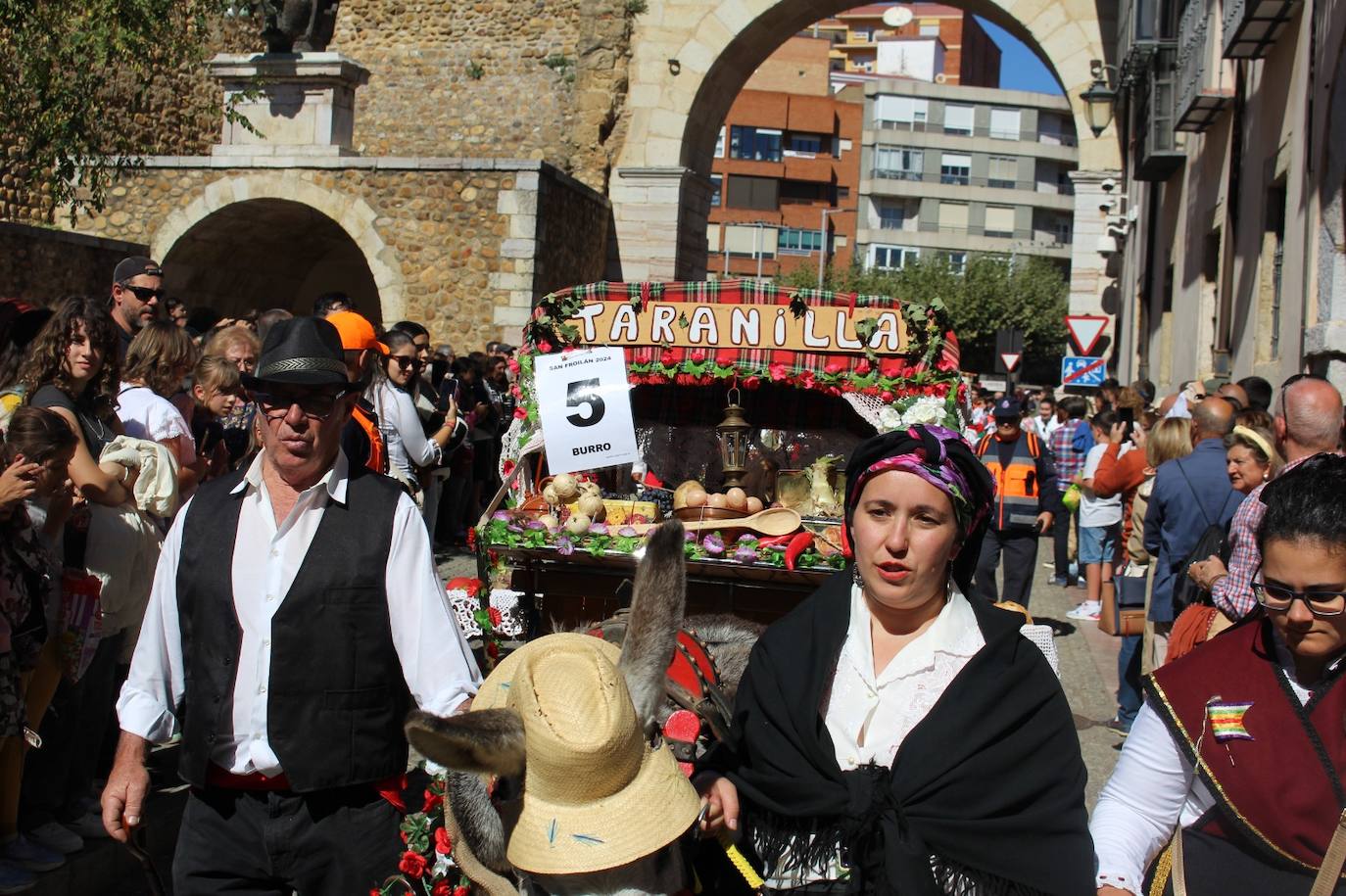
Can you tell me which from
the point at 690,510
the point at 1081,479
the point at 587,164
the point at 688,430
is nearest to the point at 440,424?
the point at 688,430

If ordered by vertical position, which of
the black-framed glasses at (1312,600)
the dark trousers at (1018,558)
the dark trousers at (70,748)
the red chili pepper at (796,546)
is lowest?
the dark trousers at (70,748)

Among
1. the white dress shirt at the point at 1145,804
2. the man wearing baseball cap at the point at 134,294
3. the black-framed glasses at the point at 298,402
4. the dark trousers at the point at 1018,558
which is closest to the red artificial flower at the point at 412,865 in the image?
the black-framed glasses at the point at 298,402

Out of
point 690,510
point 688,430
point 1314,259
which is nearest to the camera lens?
point 690,510

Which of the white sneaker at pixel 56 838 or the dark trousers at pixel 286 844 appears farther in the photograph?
the white sneaker at pixel 56 838

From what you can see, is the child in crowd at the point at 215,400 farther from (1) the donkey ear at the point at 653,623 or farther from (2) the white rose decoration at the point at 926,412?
(1) the donkey ear at the point at 653,623

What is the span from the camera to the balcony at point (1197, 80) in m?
14.9

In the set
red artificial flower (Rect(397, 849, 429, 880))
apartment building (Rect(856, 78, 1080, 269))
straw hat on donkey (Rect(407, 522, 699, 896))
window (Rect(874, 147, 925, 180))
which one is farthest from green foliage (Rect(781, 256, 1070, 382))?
straw hat on donkey (Rect(407, 522, 699, 896))

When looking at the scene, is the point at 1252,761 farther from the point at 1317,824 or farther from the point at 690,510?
the point at 690,510

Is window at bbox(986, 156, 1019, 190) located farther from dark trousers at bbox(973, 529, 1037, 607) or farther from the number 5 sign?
the number 5 sign

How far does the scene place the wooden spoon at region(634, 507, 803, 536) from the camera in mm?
6180

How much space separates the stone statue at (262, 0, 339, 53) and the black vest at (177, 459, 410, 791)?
16.7m

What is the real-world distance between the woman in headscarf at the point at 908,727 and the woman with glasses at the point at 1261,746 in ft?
0.65

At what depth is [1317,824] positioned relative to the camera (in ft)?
8.82

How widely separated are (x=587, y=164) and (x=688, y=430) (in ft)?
53.6
